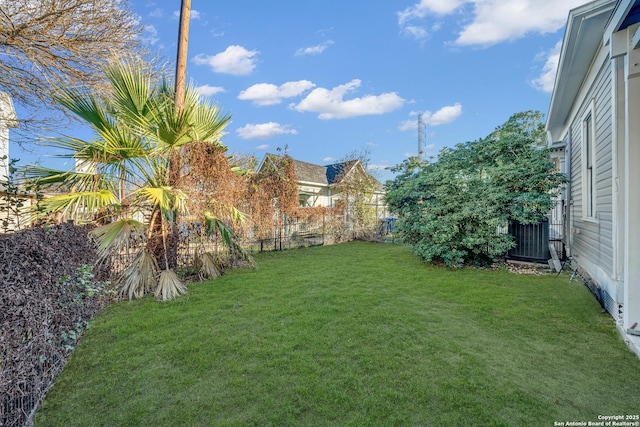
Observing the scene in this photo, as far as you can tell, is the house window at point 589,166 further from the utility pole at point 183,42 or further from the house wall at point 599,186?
the utility pole at point 183,42

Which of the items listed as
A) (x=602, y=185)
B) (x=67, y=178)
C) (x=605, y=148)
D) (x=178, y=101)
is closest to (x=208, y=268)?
(x=67, y=178)

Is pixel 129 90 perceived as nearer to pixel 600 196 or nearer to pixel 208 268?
pixel 208 268

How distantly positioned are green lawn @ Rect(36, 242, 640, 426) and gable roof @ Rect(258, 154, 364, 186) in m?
10.1

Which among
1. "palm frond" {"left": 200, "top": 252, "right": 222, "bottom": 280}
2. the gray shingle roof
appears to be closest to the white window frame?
"palm frond" {"left": 200, "top": 252, "right": 222, "bottom": 280}

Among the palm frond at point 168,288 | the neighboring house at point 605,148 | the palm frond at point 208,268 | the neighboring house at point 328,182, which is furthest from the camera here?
the neighboring house at point 328,182

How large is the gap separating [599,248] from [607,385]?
Answer: 132 inches

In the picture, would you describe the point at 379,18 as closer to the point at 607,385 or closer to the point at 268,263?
the point at 268,263

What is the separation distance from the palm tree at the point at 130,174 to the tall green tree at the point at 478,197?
18.4ft

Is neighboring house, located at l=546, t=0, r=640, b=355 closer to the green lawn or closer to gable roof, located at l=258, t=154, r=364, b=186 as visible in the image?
the green lawn

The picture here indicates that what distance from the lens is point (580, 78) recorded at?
6.03 meters

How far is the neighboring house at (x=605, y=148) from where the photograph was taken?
3285 millimetres

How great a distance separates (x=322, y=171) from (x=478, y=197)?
45.0ft

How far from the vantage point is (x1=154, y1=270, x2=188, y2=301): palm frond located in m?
5.04

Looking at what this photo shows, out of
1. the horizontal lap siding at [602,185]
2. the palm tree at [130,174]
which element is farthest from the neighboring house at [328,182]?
the horizontal lap siding at [602,185]
